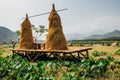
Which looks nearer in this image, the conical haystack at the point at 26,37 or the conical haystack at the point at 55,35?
the conical haystack at the point at 55,35

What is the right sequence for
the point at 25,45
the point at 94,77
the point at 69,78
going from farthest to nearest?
the point at 25,45 → the point at 94,77 → the point at 69,78

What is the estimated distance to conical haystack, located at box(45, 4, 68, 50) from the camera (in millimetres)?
18047

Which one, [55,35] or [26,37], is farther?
[26,37]

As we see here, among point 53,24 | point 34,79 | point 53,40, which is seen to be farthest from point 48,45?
point 34,79

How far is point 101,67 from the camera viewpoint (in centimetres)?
1257

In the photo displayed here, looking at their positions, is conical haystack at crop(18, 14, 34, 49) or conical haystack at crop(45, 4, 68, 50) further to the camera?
conical haystack at crop(18, 14, 34, 49)

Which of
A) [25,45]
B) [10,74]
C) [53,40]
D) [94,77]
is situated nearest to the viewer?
[94,77]

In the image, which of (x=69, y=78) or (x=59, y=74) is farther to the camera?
(x=59, y=74)

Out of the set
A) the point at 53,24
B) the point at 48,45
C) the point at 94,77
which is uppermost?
the point at 53,24

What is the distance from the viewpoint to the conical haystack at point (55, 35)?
18.0 meters

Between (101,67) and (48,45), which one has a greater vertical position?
(48,45)

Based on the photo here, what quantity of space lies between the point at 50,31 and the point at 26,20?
13.5 ft

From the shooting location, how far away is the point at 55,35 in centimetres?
1825

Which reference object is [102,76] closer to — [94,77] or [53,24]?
[94,77]
